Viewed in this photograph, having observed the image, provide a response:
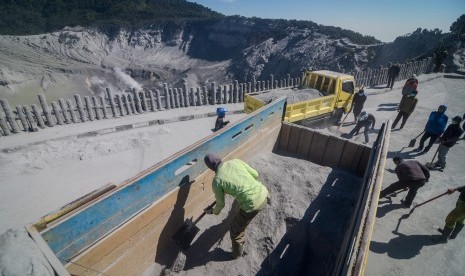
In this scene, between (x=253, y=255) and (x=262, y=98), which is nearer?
(x=253, y=255)

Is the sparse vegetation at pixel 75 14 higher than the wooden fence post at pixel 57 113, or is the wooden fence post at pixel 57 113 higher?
the sparse vegetation at pixel 75 14

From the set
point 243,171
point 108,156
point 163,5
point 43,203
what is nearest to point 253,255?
point 243,171

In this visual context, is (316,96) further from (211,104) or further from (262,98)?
(211,104)

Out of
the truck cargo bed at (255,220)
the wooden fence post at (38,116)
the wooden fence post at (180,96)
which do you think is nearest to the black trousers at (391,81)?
the truck cargo bed at (255,220)

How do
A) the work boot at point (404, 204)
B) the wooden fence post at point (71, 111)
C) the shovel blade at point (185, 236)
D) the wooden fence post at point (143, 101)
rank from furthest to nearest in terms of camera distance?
the wooden fence post at point (143, 101) < the wooden fence post at point (71, 111) < the work boot at point (404, 204) < the shovel blade at point (185, 236)

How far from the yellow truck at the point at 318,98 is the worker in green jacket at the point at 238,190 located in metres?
4.45

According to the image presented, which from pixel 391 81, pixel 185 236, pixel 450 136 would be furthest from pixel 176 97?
pixel 391 81

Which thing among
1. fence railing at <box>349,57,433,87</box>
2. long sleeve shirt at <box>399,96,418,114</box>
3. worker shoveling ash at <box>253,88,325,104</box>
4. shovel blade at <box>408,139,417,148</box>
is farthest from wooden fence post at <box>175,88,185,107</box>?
fence railing at <box>349,57,433,87</box>

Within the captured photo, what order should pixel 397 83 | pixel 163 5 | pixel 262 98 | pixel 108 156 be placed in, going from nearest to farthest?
pixel 108 156, pixel 262 98, pixel 397 83, pixel 163 5

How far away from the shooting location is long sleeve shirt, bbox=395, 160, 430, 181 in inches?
188

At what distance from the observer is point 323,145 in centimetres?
582

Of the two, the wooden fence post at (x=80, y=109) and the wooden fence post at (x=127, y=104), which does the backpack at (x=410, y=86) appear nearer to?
the wooden fence post at (x=127, y=104)

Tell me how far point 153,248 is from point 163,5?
72099 millimetres

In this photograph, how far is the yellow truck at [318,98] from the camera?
804cm
